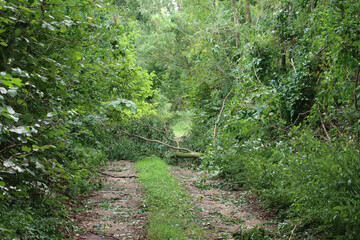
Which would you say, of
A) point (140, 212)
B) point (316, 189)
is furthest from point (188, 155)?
point (316, 189)

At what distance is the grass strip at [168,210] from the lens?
5.52 meters

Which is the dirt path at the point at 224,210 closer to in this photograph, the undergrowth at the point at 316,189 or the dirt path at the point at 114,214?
the undergrowth at the point at 316,189

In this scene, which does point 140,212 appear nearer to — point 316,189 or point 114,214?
point 114,214

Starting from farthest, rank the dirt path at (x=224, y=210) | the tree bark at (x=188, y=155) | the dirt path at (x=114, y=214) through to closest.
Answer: the tree bark at (x=188, y=155) → the dirt path at (x=224, y=210) → the dirt path at (x=114, y=214)

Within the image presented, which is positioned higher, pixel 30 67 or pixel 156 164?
pixel 30 67

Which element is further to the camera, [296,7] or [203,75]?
[203,75]

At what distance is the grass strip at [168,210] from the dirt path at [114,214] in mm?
250

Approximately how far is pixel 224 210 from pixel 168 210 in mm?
1302

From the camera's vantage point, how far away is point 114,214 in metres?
7.06

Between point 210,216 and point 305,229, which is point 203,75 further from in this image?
point 305,229

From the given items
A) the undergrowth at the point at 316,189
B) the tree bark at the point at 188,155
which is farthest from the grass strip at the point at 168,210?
the tree bark at the point at 188,155

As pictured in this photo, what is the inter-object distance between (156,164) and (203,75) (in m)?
4.68

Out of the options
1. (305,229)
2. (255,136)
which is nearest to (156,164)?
(255,136)

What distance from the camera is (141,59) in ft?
82.8
